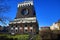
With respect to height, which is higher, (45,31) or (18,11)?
(18,11)

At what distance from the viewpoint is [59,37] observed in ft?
82.5

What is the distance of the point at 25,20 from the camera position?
9169 cm

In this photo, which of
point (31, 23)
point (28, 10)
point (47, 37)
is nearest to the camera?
point (47, 37)

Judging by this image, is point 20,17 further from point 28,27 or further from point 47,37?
point 47,37

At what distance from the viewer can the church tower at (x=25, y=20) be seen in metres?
88.4

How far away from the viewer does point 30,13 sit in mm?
93938

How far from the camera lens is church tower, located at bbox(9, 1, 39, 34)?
290 feet

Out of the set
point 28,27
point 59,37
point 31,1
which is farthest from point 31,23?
point 59,37

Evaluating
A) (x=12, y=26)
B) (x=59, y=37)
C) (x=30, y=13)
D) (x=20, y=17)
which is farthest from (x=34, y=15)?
(x=59, y=37)

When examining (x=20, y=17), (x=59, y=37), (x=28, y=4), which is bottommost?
(x=59, y=37)

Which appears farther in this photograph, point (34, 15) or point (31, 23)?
point (34, 15)

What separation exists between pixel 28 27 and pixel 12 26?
1084 cm

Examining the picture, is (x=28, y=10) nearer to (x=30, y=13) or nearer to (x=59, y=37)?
(x=30, y=13)

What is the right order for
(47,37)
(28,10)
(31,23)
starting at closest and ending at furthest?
1. (47,37)
2. (31,23)
3. (28,10)
